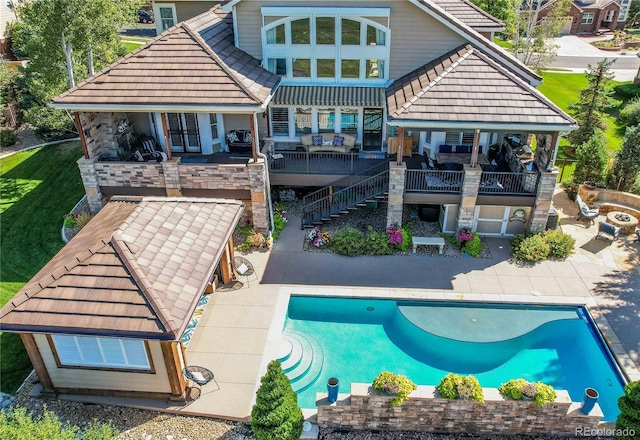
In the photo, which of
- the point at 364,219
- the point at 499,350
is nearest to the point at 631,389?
the point at 499,350

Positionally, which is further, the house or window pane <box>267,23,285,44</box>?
window pane <box>267,23,285,44</box>

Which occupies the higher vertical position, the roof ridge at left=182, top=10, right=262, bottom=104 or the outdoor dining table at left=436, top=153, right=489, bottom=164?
the roof ridge at left=182, top=10, right=262, bottom=104

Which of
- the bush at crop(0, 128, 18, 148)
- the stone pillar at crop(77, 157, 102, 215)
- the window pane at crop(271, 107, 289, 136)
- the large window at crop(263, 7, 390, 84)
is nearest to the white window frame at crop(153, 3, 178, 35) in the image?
the large window at crop(263, 7, 390, 84)

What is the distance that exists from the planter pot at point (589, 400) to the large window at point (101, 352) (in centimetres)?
1201

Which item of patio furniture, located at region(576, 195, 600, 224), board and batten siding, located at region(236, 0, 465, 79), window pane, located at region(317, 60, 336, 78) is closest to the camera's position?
board and batten siding, located at region(236, 0, 465, 79)

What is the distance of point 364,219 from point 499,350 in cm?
895

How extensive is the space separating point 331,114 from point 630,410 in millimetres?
17295

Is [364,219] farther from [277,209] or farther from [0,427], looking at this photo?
[0,427]

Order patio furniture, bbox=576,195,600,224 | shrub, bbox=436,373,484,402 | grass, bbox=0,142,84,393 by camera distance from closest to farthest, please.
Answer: shrub, bbox=436,373,484,402 → grass, bbox=0,142,84,393 → patio furniture, bbox=576,195,600,224

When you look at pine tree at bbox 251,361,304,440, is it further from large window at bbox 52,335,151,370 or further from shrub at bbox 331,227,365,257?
shrub at bbox 331,227,365,257

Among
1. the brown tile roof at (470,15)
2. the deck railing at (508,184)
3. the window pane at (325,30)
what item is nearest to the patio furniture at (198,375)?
the deck railing at (508,184)

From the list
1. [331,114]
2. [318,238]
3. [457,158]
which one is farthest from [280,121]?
[457,158]

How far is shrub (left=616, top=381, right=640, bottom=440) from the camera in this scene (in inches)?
487

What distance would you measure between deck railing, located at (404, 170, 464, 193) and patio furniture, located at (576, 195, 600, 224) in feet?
20.6
